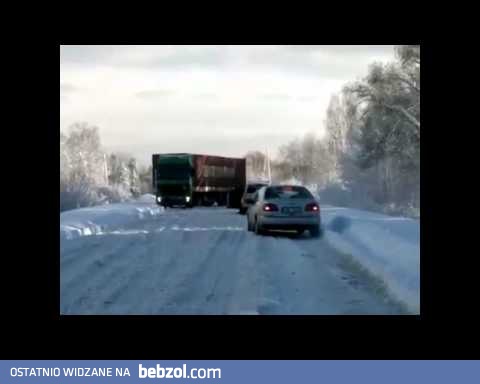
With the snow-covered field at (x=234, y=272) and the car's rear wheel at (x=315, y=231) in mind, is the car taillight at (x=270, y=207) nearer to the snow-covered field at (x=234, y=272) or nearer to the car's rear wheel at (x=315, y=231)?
the snow-covered field at (x=234, y=272)

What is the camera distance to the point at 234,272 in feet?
38.3

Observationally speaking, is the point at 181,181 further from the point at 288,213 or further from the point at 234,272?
the point at 234,272

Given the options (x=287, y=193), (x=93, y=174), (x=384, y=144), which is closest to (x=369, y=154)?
(x=384, y=144)

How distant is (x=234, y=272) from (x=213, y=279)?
2.87 ft

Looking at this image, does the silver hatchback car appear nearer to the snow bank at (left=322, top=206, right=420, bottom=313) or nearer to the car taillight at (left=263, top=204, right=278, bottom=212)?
the car taillight at (left=263, top=204, right=278, bottom=212)

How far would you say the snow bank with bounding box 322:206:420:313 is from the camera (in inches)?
369

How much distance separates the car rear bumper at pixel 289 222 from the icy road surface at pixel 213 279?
2.56ft

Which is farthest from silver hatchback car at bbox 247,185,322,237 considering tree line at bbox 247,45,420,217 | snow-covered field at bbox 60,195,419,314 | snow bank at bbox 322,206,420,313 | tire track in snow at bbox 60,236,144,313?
tree line at bbox 247,45,420,217

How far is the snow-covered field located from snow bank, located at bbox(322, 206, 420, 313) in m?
0.03

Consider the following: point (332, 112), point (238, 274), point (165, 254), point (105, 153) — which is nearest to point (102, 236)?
point (165, 254)

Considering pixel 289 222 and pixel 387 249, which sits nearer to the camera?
pixel 387 249

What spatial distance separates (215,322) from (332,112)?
221ft

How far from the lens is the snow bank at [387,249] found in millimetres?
9375

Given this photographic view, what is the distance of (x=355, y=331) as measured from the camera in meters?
5.88
